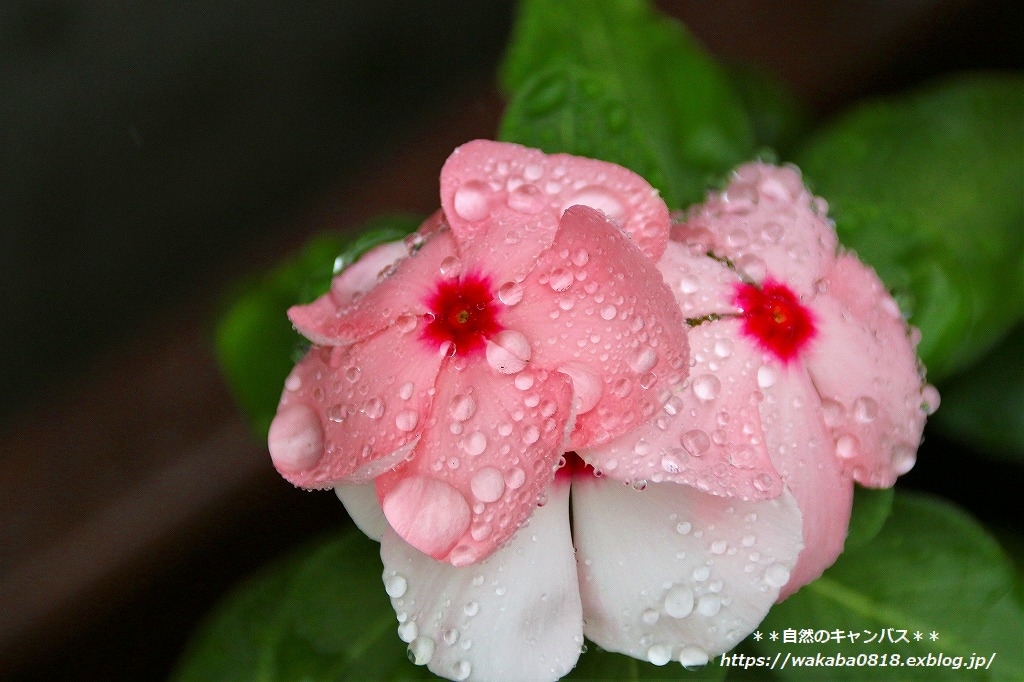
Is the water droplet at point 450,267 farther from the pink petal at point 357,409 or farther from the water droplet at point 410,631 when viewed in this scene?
the water droplet at point 410,631

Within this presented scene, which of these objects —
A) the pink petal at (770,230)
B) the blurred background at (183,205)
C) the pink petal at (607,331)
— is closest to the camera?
the pink petal at (607,331)

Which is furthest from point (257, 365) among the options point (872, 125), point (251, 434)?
point (872, 125)

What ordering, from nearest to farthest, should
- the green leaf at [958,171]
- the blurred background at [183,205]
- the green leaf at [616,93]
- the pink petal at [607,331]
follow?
1. the pink petal at [607,331]
2. the green leaf at [616,93]
3. the green leaf at [958,171]
4. the blurred background at [183,205]

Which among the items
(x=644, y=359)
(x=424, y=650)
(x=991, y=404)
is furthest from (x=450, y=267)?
(x=991, y=404)

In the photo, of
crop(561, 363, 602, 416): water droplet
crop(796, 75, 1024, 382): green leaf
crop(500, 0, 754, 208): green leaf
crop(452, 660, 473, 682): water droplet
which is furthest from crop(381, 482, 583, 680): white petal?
crop(796, 75, 1024, 382): green leaf

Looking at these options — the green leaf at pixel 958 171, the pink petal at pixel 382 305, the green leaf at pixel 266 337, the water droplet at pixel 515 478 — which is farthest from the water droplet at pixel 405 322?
the green leaf at pixel 958 171

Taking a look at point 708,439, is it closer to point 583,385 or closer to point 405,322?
point 583,385
